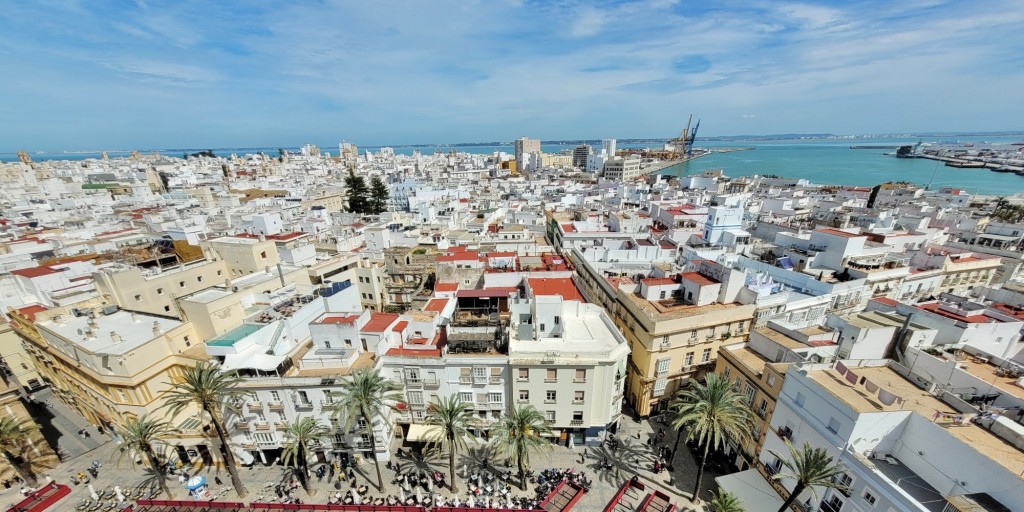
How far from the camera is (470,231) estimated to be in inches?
2744

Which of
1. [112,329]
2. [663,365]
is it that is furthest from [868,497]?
[112,329]

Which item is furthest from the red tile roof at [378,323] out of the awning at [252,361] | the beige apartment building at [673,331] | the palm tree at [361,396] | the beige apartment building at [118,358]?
the beige apartment building at [673,331]

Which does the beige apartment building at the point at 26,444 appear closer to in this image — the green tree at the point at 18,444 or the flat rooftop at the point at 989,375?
→ the green tree at the point at 18,444

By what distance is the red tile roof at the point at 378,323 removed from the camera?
104 feet

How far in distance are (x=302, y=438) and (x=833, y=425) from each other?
3426 cm

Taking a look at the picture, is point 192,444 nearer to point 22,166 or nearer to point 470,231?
point 470,231

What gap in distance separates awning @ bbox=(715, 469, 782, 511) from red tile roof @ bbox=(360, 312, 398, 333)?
2788 centimetres

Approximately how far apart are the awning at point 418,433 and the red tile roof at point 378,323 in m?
8.63

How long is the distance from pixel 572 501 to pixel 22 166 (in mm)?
257217

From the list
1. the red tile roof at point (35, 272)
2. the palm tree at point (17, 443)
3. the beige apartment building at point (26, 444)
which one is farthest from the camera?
the red tile roof at point (35, 272)

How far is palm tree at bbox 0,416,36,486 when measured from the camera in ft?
89.4

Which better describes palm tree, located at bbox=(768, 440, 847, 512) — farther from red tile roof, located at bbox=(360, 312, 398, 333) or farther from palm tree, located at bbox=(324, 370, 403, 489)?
red tile roof, located at bbox=(360, 312, 398, 333)

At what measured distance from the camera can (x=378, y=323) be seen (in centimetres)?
3291

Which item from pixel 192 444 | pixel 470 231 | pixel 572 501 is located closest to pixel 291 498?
pixel 192 444
